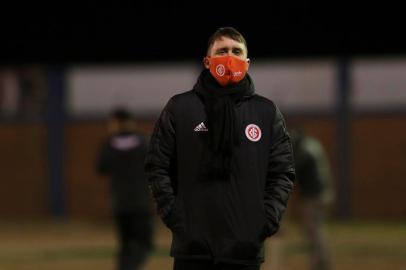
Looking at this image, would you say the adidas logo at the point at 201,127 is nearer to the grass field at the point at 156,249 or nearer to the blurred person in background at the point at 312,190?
the blurred person in background at the point at 312,190

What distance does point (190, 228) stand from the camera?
4352 mm

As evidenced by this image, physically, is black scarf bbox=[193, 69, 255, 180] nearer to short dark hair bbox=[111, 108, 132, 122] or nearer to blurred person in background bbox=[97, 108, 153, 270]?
short dark hair bbox=[111, 108, 132, 122]

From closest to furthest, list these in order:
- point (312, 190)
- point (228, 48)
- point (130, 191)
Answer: point (228, 48)
point (130, 191)
point (312, 190)

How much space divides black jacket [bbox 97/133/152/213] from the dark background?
3455 millimetres

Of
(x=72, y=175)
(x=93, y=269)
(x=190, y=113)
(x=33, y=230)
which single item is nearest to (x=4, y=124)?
(x=72, y=175)

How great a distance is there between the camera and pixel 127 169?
33.0 feet

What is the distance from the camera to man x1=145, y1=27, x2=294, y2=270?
4348 mm

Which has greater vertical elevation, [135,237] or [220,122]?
[220,122]

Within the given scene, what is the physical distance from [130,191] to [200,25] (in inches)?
216

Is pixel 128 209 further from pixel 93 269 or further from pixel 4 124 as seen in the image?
pixel 4 124

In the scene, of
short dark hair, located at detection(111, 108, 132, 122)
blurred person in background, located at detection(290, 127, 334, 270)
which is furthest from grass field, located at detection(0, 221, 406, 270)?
short dark hair, located at detection(111, 108, 132, 122)

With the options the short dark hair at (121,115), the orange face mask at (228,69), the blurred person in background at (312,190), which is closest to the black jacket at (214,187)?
the orange face mask at (228,69)

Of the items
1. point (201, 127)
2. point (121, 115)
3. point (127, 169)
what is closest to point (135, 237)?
point (127, 169)

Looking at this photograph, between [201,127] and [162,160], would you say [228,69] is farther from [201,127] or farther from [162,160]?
A: [162,160]
